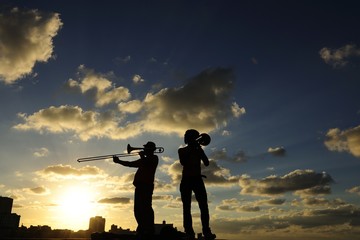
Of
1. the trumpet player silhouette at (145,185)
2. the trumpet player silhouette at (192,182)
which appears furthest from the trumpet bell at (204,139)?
the trumpet player silhouette at (145,185)

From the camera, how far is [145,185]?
10836 mm

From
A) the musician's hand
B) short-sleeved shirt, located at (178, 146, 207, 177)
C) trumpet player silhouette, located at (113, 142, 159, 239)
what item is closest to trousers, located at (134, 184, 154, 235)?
trumpet player silhouette, located at (113, 142, 159, 239)

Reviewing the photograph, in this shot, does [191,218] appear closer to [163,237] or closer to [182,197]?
[182,197]

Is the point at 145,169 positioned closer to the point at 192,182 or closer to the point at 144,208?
the point at 144,208

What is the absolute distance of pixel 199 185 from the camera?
8.78 metres

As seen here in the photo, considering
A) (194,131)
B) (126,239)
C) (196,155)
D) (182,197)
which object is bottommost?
(126,239)

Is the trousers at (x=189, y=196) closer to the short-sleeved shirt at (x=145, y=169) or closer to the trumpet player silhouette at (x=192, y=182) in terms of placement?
the trumpet player silhouette at (x=192, y=182)

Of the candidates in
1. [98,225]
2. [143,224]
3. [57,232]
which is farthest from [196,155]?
[57,232]

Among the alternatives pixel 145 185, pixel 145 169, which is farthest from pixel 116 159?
pixel 145 185

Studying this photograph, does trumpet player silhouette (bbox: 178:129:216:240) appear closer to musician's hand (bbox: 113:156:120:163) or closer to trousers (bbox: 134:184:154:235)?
trousers (bbox: 134:184:154:235)

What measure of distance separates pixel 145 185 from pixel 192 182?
2.53 m

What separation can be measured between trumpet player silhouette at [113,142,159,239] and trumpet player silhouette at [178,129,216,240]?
218 centimetres

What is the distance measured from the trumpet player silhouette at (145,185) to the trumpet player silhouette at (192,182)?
2.18 metres

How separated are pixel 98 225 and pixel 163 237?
6414 inches
